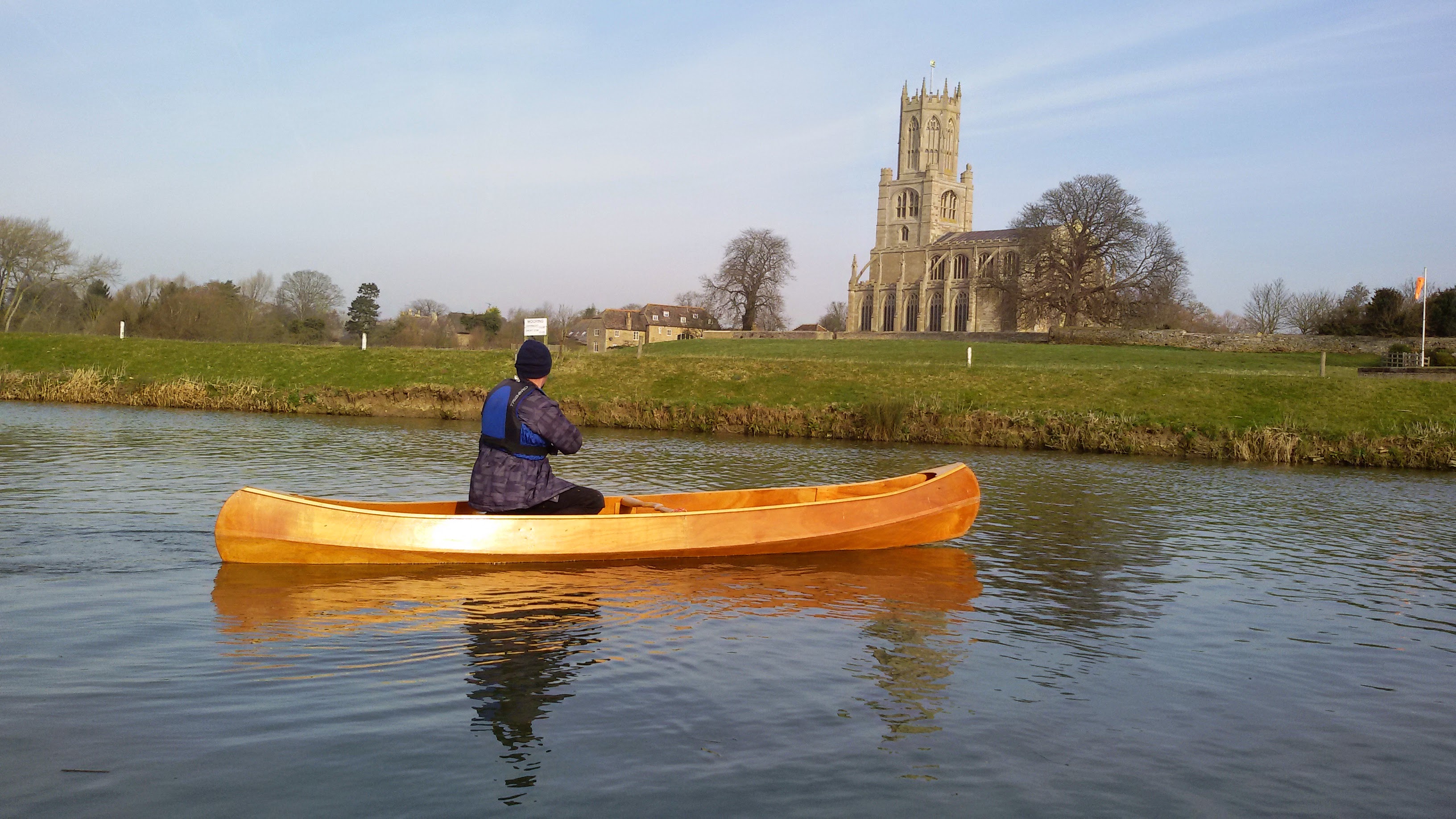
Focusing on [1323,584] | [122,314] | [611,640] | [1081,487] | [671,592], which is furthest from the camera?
[122,314]

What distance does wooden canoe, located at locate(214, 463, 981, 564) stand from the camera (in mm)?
9523

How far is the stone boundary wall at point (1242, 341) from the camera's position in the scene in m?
47.5

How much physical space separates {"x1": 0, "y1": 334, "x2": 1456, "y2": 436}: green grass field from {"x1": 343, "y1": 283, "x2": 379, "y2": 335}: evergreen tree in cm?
4905

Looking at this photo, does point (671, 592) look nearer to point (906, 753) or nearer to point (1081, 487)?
point (906, 753)

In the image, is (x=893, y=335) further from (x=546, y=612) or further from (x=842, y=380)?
(x=546, y=612)

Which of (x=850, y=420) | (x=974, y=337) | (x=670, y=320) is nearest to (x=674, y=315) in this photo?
(x=670, y=320)

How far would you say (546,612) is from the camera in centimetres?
848

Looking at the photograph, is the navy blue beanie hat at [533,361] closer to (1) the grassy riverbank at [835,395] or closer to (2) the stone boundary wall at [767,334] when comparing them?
(1) the grassy riverbank at [835,395]

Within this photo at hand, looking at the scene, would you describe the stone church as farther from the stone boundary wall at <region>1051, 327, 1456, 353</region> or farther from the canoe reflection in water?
the canoe reflection in water

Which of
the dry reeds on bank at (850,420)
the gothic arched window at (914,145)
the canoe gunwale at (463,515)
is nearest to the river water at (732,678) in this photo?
the canoe gunwale at (463,515)

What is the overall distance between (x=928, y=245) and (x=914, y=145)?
15874 mm

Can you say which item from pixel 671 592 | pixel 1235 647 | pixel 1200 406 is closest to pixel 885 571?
pixel 671 592

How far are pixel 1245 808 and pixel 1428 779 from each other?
131 cm

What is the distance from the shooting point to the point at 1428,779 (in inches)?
219
